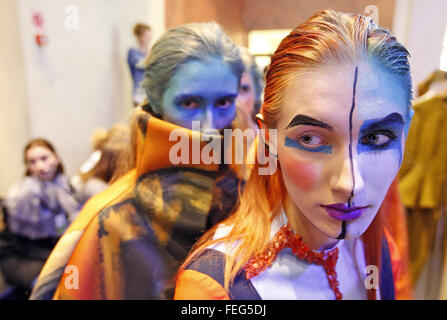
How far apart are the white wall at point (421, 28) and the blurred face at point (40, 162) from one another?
6.06ft

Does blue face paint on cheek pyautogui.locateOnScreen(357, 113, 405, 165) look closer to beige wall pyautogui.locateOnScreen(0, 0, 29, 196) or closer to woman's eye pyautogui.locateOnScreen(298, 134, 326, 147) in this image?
woman's eye pyautogui.locateOnScreen(298, 134, 326, 147)

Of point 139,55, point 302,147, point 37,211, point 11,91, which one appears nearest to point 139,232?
point 302,147

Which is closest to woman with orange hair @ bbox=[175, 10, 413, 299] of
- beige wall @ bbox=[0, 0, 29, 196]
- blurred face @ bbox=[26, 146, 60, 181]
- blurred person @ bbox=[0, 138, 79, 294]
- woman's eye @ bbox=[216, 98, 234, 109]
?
woman's eye @ bbox=[216, 98, 234, 109]

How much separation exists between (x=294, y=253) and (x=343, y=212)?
0.16 meters

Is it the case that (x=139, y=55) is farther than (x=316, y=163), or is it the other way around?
(x=139, y=55)

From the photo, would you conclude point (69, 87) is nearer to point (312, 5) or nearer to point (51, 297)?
point (51, 297)

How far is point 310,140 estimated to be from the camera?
1.61ft

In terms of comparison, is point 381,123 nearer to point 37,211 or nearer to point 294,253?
point 294,253

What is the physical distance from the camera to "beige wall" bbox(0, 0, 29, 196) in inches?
87.1

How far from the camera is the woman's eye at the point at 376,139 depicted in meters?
0.47

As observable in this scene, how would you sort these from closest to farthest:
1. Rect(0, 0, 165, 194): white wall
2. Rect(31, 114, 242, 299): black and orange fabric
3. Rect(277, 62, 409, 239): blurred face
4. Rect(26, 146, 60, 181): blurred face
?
Rect(277, 62, 409, 239): blurred face → Rect(31, 114, 242, 299): black and orange fabric → Rect(26, 146, 60, 181): blurred face → Rect(0, 0, 165, 194): white wall

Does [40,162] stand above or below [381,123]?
below

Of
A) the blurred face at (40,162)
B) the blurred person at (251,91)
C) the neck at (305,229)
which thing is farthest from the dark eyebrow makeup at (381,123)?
the blurred face at (40,162)
